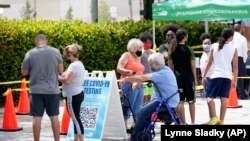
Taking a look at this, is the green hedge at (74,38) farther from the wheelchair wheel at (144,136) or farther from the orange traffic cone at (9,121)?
the wheelchair wheel at (144,136)

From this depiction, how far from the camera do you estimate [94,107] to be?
10.6 meters

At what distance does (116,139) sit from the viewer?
10773 millimetres

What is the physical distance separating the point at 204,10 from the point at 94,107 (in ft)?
25.8

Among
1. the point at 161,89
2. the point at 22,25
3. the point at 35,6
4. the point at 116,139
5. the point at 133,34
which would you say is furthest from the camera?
the point at 35,6

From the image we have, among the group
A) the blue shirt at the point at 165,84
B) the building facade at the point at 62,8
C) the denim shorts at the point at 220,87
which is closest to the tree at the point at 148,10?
the denim shorts at the point at 220,87

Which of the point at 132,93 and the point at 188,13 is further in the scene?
the point at 188,13

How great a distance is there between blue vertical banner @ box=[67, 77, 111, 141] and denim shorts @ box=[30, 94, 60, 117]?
98cm

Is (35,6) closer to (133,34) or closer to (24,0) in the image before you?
(24,0)

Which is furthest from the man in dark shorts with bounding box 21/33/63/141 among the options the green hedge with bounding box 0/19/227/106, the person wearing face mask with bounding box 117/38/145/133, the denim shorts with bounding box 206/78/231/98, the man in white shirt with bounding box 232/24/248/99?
the man in white shirt with bounding box 232/24/248/99

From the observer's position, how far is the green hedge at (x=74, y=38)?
52.5 ft

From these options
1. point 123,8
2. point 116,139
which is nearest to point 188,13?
point 116,139

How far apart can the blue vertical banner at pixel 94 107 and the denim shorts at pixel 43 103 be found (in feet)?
3.22

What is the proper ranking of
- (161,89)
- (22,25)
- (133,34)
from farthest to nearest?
(133,34) → (22,25) → (161,89)

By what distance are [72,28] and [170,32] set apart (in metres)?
6.76
